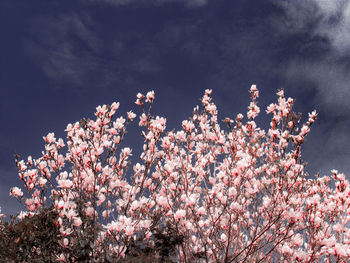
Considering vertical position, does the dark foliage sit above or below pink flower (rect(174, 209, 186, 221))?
below

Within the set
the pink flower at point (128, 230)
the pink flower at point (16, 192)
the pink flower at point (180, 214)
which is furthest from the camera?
the pink flower at point (16, 192)

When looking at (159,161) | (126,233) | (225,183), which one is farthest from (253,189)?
(126,233)

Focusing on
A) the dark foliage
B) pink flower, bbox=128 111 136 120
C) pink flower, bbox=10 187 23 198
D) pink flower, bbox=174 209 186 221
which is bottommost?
the dark foliage

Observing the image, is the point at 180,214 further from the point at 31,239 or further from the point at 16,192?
the point at 16,192

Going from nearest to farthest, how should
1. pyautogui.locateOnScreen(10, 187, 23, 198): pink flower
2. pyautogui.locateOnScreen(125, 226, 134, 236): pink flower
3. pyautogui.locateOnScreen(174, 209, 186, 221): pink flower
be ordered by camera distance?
1. pyautogui.locateOnScreen(125, 226, 134, 236): pink flower
2. pyautogui.locateOnScreen(174, 209, 186, 221): pink flower
3. pyautogui.locateOnScreen(10, 187, 23, 198): pink flower

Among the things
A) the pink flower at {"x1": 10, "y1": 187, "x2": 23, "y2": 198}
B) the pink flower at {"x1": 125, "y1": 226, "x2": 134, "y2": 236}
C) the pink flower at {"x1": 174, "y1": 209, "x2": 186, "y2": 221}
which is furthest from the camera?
the pink flower at {"x1": 10, "y1": 187, "x2": 23, "y2": 198}

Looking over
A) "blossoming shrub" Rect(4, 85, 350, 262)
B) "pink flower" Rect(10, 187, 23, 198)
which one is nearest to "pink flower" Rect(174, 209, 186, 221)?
"blossoming shrub" Rect(4, 85, 350, 262)

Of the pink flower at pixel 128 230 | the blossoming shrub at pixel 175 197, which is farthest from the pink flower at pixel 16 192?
the pink flower at pixel 128 230

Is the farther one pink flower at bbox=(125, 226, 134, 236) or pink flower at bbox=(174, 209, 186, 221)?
pink flower at bbox=(174, 209, 186, 221)

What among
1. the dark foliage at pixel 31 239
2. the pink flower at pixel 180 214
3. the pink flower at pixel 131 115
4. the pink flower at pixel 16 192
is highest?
the pink flower at pixel 131 115

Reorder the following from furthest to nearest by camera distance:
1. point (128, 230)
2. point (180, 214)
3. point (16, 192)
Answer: point (16, 192), point (180, 214), point (128, 230)

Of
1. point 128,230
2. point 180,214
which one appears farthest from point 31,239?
point 180,214

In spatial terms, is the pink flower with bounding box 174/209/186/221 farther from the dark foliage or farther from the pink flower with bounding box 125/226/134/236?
the dark foliage

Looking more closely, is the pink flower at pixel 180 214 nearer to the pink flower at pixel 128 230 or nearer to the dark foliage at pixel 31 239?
the pink flower at pixel 128 230
